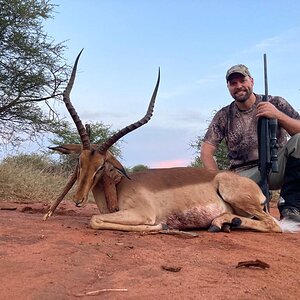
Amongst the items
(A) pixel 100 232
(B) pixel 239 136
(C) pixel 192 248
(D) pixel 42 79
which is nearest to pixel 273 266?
(C) pixel 192 248

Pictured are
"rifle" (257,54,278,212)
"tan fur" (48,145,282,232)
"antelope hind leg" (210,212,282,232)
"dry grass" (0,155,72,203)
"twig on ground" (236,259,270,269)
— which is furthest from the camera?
"dry grass" (0,155,72,203)

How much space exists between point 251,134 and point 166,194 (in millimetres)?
1840

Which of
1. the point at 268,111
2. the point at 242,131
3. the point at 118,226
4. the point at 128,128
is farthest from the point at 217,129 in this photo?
the point at 118,226

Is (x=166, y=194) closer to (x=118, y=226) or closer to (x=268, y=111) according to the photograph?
(x=118, y=226)

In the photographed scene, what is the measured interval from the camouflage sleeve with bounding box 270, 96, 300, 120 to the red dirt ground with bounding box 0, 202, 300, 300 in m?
2.34

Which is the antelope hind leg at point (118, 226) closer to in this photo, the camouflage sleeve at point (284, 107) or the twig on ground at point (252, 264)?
the twig on ground at point (252, 264)

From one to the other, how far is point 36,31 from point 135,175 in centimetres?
670

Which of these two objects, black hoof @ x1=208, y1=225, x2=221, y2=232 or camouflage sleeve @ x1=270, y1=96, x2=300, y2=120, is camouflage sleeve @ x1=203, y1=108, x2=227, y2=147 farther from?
black hoof @ x1=208, y1=225, x2=221, y2=232

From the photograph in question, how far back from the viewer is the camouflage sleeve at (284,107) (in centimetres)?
654

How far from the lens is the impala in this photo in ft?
16.5

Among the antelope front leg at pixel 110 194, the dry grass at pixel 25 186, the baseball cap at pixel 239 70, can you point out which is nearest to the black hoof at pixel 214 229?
the antelope front leg at pixel 110 194

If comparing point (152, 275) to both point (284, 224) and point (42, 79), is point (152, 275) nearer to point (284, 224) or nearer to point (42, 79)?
point (284, 224)

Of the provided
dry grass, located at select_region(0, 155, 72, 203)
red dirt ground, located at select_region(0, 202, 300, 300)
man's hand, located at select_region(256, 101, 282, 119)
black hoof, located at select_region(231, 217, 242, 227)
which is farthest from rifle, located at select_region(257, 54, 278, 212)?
dry grass, located at select_region(0, 155, 72, 203)

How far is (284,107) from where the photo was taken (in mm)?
6547
